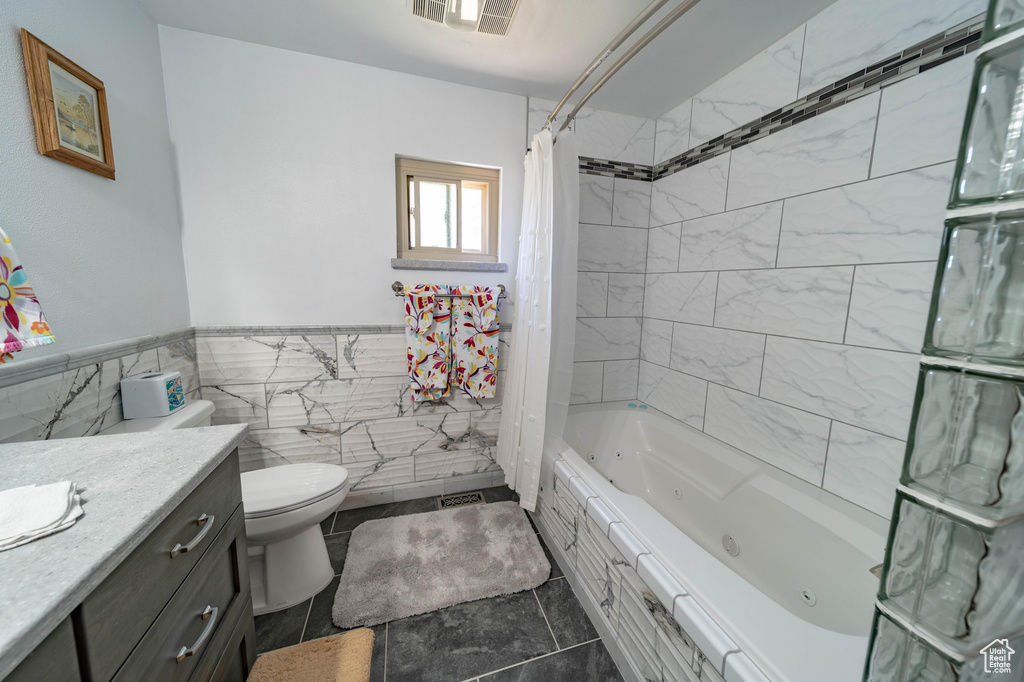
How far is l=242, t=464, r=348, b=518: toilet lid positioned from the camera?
1.22 meters

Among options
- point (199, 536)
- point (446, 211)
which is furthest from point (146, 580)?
point (446, 211)

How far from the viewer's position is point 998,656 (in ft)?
1.08

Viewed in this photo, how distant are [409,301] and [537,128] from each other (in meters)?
1.17

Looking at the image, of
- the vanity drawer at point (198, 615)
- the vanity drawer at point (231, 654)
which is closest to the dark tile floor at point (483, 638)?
the vanity drawer at point (231, 654)

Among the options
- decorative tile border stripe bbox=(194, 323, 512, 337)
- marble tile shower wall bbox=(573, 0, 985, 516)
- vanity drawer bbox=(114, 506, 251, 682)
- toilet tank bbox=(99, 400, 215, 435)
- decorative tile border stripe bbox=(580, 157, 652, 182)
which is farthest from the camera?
decorative tile border stripe bbox=(580, 157, 652, 182)

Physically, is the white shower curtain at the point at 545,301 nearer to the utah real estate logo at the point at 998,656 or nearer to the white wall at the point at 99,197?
the utah real estate logo at the point at 998,656

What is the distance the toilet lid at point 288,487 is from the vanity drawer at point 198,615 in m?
0.31

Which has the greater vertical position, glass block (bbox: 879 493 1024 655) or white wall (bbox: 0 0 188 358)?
white wall (bbox: 0 0 188 358)

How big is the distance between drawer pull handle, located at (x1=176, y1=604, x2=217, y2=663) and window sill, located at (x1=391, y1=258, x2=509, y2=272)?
1.40 m

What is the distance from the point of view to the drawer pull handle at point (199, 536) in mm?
638

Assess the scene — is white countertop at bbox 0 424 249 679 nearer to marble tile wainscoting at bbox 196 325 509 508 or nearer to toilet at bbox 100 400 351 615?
toilet at bbox 100 400 351 615

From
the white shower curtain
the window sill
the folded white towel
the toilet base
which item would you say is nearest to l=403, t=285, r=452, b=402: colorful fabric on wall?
the window sill

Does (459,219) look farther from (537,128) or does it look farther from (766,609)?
(766,609)

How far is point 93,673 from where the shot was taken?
1.51 feet
